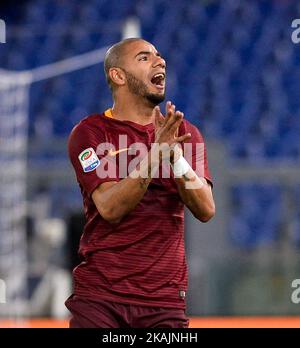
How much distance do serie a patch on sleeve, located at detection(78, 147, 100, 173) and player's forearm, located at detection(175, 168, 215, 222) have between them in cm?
33

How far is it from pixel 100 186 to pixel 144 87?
0.41 m

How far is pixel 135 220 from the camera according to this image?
3.71 metres

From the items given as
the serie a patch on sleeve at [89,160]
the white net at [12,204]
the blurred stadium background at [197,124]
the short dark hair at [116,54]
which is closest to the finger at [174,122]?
the serie a patch on sleeve at [89,160]

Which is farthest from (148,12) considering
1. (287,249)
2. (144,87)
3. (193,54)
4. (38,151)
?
(144,87)

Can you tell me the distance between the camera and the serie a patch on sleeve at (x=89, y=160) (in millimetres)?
3783

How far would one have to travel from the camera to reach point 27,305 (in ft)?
30.0

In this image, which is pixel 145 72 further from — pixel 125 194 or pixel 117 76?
pixel 125 194

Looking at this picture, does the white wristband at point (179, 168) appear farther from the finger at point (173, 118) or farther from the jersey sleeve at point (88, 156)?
the jersey sleeve at point (88, 156)

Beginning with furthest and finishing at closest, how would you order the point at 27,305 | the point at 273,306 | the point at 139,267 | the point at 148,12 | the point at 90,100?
the point at 148,12
the point at 90,100
the point at 27,305
the point at 273,306
the point at 139,267

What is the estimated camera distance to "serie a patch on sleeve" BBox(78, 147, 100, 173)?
12.4 ft

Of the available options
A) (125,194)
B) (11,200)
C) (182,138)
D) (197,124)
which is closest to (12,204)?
(11,200)

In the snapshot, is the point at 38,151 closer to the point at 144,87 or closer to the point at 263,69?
the point at 263,69

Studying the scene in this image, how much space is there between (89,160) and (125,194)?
262mm

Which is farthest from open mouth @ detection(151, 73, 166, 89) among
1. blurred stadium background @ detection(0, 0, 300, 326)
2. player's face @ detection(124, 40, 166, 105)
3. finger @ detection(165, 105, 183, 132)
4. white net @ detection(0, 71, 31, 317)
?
white net @ detection(0, 71, 31, 317)
